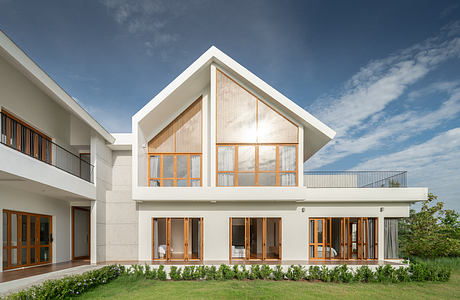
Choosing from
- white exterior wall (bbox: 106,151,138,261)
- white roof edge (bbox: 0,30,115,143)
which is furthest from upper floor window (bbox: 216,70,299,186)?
white roof edge (bbox: 0,30,115,143)

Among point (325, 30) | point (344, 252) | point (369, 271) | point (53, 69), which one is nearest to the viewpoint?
point (369, 271)

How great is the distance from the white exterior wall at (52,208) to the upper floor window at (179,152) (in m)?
4.23

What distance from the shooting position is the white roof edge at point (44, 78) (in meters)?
7.96

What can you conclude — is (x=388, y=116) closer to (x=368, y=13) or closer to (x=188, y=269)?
(x=368, y=13)

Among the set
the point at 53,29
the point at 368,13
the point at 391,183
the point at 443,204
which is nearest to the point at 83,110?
the point at 53,29

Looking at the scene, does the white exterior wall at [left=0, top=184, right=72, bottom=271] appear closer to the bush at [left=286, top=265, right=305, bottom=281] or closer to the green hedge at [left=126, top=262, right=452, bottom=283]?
the green hedge at [left=126, top=262, right=452, bottom=283]

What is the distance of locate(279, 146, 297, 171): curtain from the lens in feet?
44.9

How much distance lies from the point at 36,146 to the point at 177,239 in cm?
702

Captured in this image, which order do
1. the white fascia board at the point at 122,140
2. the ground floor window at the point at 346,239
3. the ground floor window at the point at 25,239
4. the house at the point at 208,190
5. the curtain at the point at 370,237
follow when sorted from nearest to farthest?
the ground floor window at the point at 25,239 → the house at the point at 208,190 → the ground floor window at the point at 346,239 → the curtain at the point at 370,237 → the white fascia board at the point at 122,140

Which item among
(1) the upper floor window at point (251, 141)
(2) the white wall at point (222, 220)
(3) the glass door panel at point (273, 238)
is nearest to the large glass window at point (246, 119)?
(1) the upper floor window at point (251, 141)

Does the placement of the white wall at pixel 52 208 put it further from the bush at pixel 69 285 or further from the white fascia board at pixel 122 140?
the bush at pixel 69 285

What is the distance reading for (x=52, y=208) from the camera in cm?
1351

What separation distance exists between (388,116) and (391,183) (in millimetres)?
14200

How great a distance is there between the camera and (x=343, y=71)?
23.2 m
